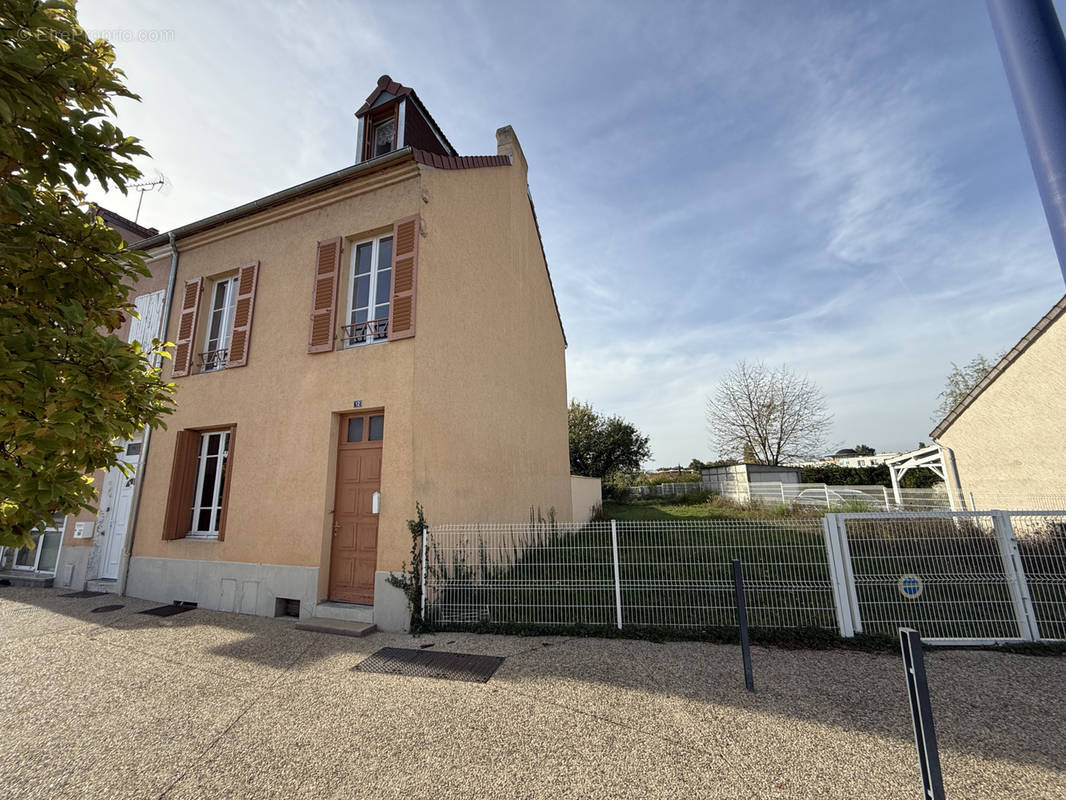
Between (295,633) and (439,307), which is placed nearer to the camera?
(295,633)

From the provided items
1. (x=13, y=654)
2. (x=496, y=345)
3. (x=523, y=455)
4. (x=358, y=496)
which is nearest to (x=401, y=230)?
(x=496, y=345)

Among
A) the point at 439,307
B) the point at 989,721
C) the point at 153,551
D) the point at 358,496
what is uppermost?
the point at 439,307

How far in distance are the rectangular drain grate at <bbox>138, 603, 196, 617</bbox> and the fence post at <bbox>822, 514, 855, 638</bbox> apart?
8.21m

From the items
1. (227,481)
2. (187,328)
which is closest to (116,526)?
(227,481)

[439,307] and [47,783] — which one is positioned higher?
[439,307]

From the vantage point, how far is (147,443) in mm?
7215

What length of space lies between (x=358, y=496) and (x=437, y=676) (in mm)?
2740

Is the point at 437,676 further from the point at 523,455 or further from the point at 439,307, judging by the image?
the point at 523,455

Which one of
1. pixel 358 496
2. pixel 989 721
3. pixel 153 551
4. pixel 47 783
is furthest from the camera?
pixel 153 551

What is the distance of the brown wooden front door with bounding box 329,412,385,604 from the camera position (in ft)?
18.5

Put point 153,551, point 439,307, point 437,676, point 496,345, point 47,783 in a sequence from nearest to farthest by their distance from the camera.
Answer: point 47,783
point 437,676
point 439,307
point 153,551
point 496,345

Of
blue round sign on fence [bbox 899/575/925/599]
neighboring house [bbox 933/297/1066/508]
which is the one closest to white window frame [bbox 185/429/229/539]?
blue round sign on fence [bbox 899/575/925/599]

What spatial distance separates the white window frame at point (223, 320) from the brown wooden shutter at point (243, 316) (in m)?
0.25

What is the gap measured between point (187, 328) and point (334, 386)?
370cm
